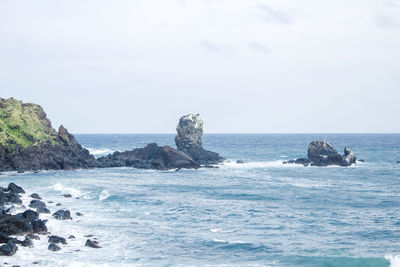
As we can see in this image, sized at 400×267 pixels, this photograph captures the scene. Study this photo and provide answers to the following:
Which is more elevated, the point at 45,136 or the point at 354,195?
the point at 45,136

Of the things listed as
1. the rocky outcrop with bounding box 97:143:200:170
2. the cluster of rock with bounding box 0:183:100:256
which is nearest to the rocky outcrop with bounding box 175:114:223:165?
the rocky outcrop with bounding box 97:143:200:170

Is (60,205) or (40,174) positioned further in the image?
(40,174)

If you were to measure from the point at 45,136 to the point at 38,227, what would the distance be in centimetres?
5362

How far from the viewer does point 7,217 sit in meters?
32.3

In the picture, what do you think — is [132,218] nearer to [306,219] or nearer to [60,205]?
[60,205]

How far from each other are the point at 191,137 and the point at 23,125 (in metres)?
33.7

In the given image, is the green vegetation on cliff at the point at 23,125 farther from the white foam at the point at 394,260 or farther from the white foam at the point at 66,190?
the white foam at the point at 394,260

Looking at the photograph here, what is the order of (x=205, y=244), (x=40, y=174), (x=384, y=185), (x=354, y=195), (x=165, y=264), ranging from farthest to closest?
(x=40, y=174)
(x=384, y=185)
(x=354, y=195)
(x=205, y=244)
(x=165, y=264)

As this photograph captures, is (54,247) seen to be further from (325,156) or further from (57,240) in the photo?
(325,156)

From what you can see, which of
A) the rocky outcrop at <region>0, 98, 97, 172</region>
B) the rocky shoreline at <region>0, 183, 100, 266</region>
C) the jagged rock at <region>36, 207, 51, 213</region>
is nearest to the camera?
the rocky shoreline at <region>0, 183, 100, 266</region>

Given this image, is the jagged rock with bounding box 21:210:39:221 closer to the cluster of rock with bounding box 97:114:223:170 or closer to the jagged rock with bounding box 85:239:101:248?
the jagged rock with bounding box 85:239:101:248

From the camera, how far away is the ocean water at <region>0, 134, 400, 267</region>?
90.2 ft

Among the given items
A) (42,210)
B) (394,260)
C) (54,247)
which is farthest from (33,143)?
(394,260)

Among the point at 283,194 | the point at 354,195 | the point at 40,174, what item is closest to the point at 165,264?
the point at 283,194
